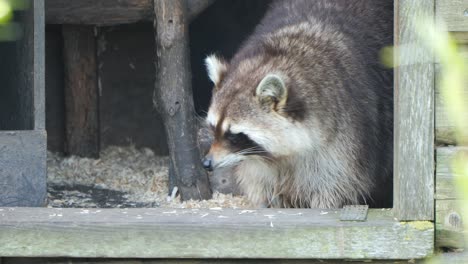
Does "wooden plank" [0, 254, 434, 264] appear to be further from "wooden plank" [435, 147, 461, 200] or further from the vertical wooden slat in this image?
the vertical wooden slat

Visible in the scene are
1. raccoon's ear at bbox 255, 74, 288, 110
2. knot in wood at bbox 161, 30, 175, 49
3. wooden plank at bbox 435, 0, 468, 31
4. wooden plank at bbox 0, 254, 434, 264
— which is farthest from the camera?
knot in wood at bbox 161, 30, 175, 49

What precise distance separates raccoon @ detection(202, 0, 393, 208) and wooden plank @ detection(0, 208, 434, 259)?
1.68ft

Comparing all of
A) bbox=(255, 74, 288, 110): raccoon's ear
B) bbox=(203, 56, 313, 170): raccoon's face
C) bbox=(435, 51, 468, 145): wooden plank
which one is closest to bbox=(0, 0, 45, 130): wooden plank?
bbox=(203, 56, 313, 170): raccoon's face

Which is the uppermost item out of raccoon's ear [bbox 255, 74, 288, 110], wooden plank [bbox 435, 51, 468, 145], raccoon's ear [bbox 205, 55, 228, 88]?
raccoon's ear [bbox 205, 55, 228, 88]

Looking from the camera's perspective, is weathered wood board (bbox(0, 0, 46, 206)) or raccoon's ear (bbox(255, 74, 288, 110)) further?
weathered wood board (bbox(0, 0, 46, 206))

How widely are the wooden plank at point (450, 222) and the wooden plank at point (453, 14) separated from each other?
645 millimetres

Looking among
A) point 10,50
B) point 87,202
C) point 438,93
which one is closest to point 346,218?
point 438,93

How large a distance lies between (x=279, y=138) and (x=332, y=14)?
0.85 meters

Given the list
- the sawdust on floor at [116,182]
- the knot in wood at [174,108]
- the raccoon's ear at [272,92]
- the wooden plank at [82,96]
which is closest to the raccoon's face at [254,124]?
the raccoon's ear at [272,92]

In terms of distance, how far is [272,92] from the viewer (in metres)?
3.76

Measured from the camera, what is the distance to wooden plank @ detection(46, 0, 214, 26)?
4930 millimetres

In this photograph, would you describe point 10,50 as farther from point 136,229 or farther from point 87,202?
point 136,229

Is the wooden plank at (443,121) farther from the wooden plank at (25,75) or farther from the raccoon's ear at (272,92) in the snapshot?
the wooden plank at (25,75)

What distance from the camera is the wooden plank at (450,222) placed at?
316cm
